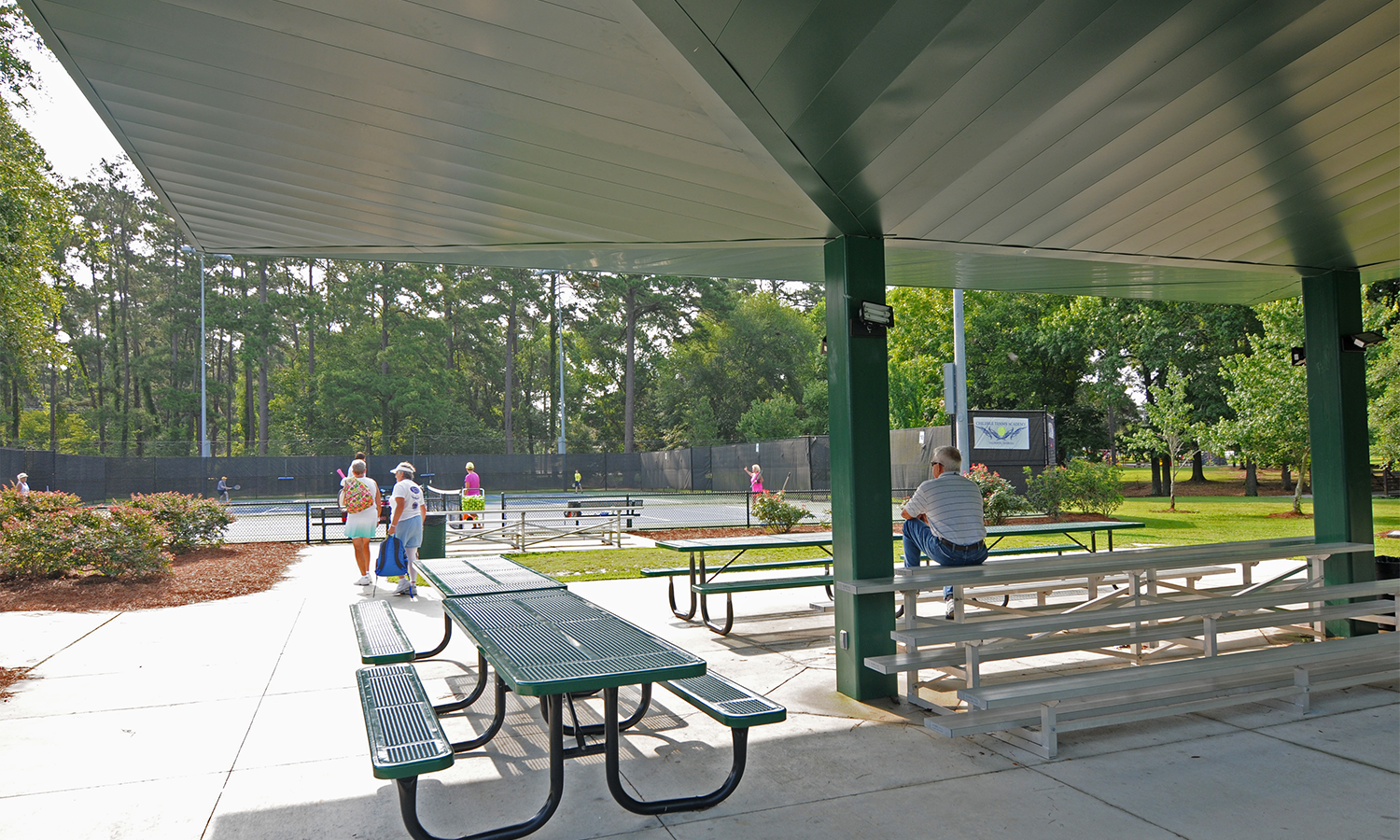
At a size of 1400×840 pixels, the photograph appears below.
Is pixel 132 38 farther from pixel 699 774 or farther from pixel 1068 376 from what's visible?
pixel 1068 376

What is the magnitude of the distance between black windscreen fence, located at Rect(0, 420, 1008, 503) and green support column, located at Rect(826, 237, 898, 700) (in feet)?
63.4

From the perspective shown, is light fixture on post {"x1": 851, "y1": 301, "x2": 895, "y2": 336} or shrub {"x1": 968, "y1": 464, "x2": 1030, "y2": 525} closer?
light fixture on post {"x1": 851, "y1": 301, "x2": 895, "y2": 336}

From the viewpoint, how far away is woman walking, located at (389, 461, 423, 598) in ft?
33.0

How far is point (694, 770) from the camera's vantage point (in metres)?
4.22

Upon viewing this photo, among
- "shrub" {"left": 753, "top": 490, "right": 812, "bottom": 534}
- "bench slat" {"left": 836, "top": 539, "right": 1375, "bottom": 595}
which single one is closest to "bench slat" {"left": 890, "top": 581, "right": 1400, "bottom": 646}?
"bench slat" {"left": 836, "top": 539, "right": 1375, "bottom": 595}

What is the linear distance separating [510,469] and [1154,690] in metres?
41.4

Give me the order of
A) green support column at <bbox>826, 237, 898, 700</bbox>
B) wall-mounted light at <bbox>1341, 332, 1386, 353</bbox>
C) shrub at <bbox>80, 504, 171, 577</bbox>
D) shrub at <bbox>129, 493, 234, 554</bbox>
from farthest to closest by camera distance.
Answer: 1. shrub at <bbox>129, 493, 234, 554</bbox>
2. shrub at <bbox>80, 504, 171, 577</bbox>
3. wall-mounted light at <bbox>1341, 332, 1386, 353</bbox>
4. green support column at <bbox>826, 237, 898, 700</bbox>

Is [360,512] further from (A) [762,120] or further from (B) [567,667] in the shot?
(A) [762,120]

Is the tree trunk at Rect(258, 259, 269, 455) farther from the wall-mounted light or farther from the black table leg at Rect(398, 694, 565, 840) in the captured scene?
the wall-mounted light

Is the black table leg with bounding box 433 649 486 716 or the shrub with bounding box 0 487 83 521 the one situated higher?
the shrub with bounding box 0 487 83 521

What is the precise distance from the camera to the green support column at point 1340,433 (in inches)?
270

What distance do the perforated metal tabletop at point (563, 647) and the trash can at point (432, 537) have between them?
6.61 metres

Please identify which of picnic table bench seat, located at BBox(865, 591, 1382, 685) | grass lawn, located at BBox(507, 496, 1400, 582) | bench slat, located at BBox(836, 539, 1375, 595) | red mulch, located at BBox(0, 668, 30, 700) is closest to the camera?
picnic table bench seat, located at BBox(865, 591, 1382, 685)

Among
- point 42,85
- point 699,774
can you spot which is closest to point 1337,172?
point 699,774
